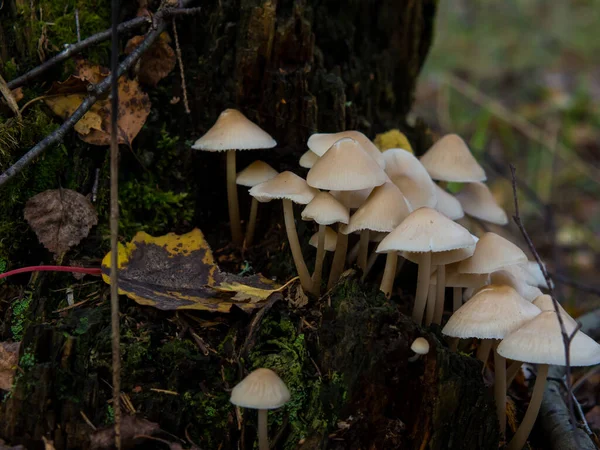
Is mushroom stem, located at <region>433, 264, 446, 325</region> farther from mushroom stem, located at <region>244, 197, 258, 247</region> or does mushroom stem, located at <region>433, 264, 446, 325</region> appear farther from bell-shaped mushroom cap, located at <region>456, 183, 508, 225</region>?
mushroom stem, located at <region>244, 197, 258, 247</region>

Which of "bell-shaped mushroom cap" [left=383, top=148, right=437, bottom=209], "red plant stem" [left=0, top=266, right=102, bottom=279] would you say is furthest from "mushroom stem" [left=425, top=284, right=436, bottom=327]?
"red plant stem" [left=0, top=266, right=102, bottom=279]

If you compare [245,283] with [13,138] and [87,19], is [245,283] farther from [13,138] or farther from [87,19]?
[87,19]

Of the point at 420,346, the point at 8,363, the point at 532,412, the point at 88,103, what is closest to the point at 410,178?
the point at 420,346

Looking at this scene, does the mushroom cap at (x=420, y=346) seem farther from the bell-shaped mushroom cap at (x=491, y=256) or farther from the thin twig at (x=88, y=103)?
the thin twig at (x=88, y=103)

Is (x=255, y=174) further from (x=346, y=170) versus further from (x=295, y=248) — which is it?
(x=346, y=170)

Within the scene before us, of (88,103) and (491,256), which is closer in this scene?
(491,256)
